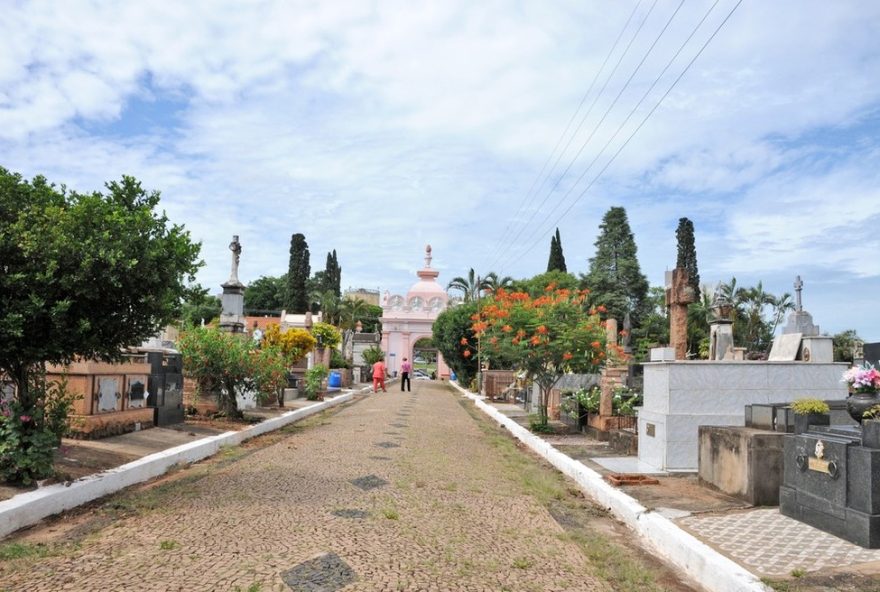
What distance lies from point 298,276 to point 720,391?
56.9 m

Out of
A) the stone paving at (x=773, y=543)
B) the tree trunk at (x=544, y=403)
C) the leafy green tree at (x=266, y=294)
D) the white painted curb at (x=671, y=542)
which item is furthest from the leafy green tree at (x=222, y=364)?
the leafy green tree at (x=266, y=294)

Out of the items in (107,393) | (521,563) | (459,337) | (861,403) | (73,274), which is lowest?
(521,563)

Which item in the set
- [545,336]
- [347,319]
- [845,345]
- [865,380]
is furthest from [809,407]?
[347,319]

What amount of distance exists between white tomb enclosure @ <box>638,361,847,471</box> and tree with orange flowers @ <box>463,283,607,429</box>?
4.69 meters

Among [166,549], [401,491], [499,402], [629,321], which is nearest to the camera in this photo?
[166,549]

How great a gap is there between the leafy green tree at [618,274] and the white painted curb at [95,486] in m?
41.7

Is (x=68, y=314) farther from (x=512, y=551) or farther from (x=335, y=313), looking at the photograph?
(x=335, y=313)

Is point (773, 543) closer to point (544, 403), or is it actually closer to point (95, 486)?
point (95, 486)

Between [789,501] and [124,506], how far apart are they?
5865 mm

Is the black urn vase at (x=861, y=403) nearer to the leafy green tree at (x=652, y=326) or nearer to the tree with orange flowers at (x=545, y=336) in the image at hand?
the tree with orange flowers at (x=545, y=336)

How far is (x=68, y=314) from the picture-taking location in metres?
6.51

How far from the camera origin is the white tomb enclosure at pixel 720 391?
28.0 ft

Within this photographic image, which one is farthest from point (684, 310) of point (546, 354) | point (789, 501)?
point (789, 501)

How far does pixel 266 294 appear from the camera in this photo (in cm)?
7712
